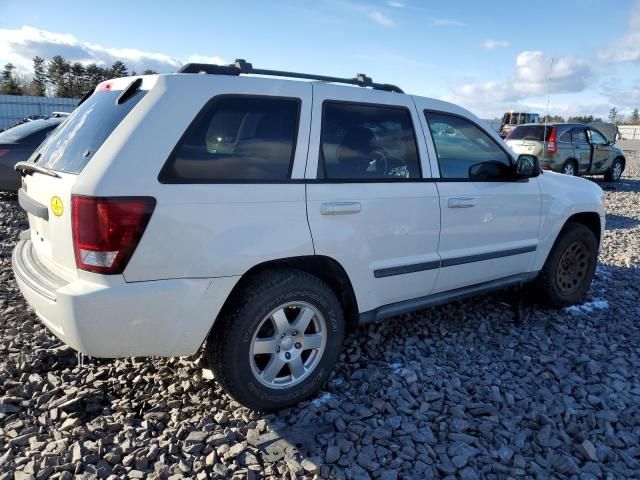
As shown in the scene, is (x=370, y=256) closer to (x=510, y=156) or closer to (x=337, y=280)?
(x=337, y=280)

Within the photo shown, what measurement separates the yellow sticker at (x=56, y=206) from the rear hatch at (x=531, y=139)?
12.2m

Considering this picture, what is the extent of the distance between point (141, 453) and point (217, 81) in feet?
6.37

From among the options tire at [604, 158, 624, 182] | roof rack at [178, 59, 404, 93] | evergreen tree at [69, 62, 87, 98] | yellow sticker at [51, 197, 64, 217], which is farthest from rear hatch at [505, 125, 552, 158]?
evergreen tree at [69, 62, 87, 98]

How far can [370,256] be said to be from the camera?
3047 mm

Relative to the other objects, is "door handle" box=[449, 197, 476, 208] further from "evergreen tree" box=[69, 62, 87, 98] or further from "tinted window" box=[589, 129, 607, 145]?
"evergreen tree" box=[69, 62, 87, 98]

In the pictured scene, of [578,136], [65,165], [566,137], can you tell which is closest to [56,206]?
[65,165]

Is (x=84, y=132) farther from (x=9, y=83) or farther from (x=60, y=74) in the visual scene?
(x=60, y=74)

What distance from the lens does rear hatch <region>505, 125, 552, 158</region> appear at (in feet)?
41.6

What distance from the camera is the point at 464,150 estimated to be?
12.0 ft

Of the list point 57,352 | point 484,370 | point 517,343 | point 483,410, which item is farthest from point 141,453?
point 517,343

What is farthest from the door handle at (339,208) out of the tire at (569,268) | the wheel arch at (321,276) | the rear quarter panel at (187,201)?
the tire at (569,268)

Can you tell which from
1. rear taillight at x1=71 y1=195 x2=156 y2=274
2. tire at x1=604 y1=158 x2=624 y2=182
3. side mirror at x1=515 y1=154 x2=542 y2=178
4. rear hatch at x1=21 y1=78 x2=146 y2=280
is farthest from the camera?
tire at x1=604 y1=158 x2=624 y2=182

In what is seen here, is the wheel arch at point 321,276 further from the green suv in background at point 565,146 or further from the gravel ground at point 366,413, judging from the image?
the green suv in background at point 565,146

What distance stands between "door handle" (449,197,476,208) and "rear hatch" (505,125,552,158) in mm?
10094
